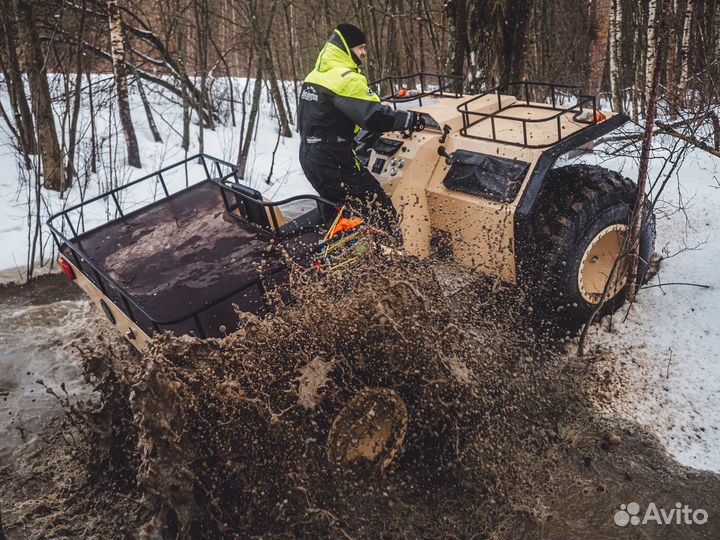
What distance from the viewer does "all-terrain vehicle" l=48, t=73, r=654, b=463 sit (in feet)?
12.9

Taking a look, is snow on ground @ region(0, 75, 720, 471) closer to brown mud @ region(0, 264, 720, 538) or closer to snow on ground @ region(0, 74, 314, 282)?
brown mud @ region(0, 264, 720, 538)

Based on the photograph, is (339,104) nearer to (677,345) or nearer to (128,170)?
(677,345)

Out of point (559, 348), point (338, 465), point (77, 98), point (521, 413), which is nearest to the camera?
point (338, 465)

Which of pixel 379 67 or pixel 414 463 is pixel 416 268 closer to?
pixel 414 463

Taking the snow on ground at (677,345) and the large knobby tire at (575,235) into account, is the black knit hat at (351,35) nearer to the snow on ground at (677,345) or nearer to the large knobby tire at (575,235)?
the large knobby tire at (575,235)

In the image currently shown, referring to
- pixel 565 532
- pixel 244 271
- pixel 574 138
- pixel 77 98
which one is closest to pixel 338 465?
pixel 565 532

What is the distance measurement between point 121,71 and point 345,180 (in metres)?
6.56

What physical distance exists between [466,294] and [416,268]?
0.57 meters

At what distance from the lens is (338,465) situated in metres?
3.30

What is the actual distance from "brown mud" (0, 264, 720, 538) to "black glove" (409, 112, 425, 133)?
1.12 meters

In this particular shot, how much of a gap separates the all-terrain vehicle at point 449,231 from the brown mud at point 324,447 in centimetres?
46

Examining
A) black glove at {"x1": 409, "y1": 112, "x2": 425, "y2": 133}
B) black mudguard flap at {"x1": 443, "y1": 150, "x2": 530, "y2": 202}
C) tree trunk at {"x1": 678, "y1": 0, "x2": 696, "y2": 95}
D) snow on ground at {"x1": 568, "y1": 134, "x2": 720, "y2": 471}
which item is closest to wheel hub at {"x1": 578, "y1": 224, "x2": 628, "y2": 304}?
snow on ground at {"x1": 568, "y1": 134, "x2": 720, "y2": 471}

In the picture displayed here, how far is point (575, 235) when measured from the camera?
4.12 meters

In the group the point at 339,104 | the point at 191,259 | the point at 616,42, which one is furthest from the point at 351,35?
the point at 616,42
